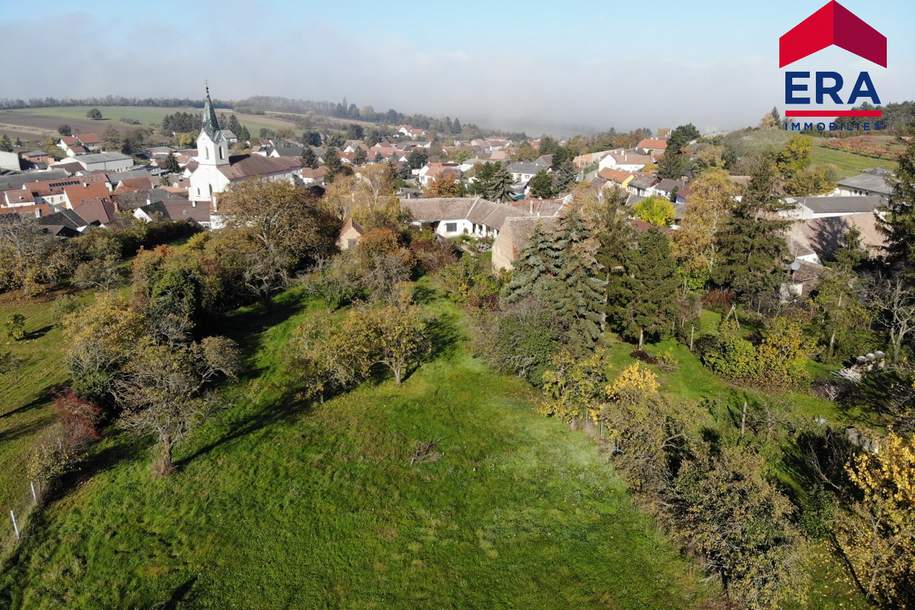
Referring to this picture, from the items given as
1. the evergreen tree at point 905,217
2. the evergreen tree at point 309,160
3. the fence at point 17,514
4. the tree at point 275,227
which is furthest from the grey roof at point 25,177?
the evergreen tree at point 905,217

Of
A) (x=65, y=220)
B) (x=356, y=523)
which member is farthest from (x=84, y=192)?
(x=356, y=523)

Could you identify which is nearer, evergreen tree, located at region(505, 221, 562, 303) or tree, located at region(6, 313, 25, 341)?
tree, located at region(6, 313, 25, 341)

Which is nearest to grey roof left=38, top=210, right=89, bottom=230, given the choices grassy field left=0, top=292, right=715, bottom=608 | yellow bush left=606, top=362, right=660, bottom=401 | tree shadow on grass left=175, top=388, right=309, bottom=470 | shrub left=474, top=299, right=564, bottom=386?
grassy field left=0, top=292, right=715, bottom=608

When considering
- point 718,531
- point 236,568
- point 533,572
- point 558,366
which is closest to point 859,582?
point 718,531

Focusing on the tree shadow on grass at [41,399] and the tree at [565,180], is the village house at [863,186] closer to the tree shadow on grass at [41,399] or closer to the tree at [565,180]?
the tree at [565,180]

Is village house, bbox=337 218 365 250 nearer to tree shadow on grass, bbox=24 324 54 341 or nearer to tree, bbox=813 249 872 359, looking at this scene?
tree shadow on grass, bbox=24 324 54 341

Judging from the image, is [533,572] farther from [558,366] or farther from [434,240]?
[434,240]

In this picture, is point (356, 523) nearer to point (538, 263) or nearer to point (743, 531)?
point (743, 531)
